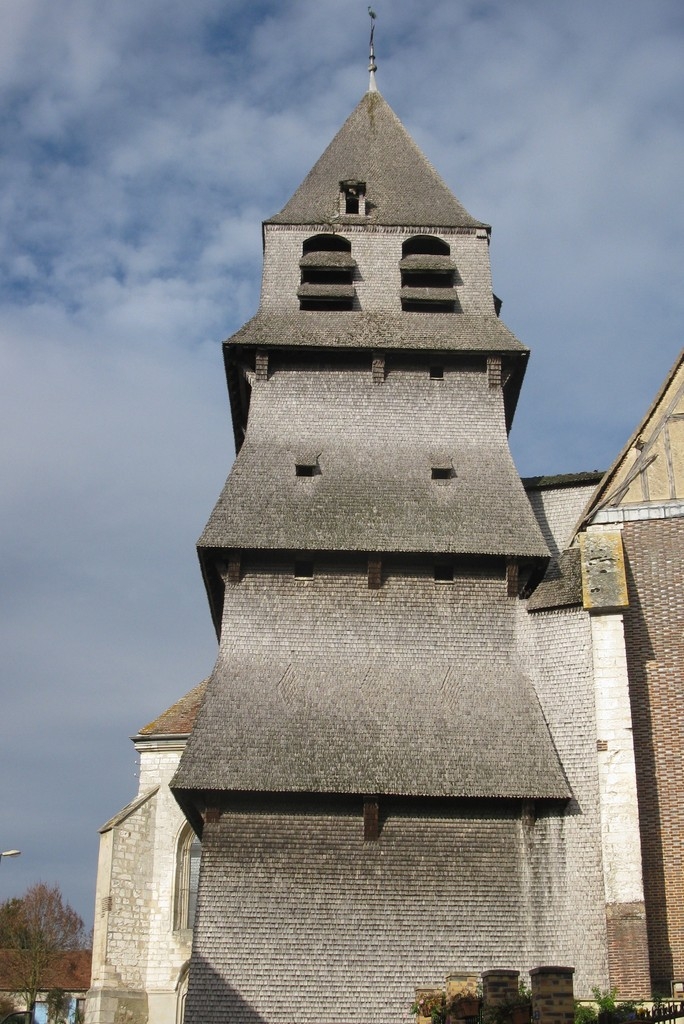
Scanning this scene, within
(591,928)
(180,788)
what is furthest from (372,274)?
(591,928)

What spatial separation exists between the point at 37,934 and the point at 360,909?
38.7 meters

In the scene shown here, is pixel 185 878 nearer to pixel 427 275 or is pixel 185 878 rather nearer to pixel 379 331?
pixel 379 331

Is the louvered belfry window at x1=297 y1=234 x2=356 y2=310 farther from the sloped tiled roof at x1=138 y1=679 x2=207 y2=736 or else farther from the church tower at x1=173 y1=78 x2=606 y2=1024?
the sloped tiled roof at x1=138 y1=679 x2=207 y2=736

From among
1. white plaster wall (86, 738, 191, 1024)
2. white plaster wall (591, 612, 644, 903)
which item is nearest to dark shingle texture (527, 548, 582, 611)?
white plaster wall (591, 612, 644, 903)

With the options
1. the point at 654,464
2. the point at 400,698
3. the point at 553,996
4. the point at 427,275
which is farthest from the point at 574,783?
the point at 427,275

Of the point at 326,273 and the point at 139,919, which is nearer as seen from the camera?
the point at 139,919

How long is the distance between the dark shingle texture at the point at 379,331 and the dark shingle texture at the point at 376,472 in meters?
0.56

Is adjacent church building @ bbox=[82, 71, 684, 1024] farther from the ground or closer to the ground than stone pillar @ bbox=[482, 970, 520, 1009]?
farther from the ground

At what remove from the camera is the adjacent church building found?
1666cm

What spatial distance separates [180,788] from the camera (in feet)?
55.7

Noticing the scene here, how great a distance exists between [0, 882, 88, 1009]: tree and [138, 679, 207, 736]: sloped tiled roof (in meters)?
24.5

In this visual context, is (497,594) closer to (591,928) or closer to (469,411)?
(469,411)

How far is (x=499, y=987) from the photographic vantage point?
39.7 feet

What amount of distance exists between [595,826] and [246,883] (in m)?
5.04
